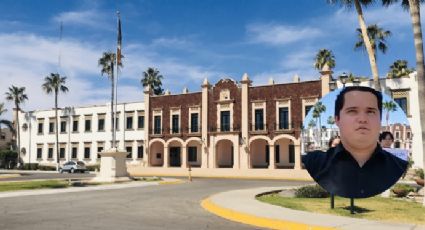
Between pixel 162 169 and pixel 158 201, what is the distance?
33219 millimetres

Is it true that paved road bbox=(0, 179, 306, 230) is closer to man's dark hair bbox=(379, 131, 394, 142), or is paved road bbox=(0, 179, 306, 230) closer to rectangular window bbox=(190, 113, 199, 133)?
man's dark hair bbox=(379, 131, 394, 142)

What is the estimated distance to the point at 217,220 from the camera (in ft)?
43.5

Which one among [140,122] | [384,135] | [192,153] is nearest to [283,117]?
[192,153]

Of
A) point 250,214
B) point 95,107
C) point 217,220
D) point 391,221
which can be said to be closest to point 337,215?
point 391,221

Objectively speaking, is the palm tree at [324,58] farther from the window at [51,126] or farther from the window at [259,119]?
the window at [51,126]

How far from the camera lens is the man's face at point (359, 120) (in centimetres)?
256

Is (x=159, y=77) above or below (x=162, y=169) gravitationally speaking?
above

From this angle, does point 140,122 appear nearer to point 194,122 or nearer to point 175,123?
point 175,123

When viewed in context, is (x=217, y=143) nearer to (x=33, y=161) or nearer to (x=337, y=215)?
(x=33, y=161)

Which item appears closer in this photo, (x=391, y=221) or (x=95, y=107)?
(x=391, y=221)

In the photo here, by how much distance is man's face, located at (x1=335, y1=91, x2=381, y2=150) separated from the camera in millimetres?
2557

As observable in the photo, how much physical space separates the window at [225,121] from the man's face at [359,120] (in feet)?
161

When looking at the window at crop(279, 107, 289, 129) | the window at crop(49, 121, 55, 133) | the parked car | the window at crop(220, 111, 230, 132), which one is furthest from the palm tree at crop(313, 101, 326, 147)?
the window at crop(49, 121, 55, 133)

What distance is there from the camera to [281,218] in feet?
41.0
